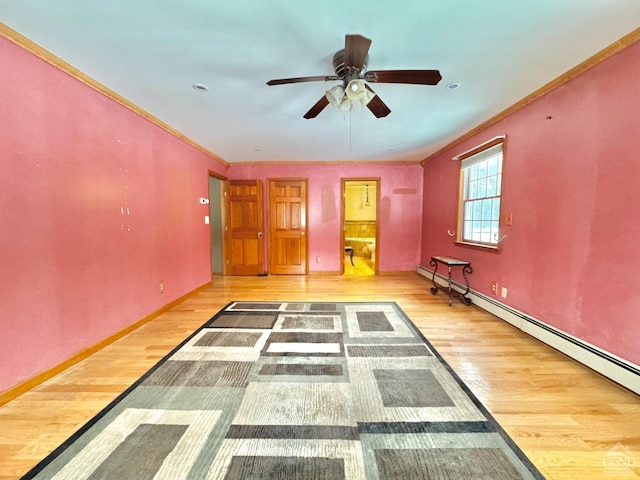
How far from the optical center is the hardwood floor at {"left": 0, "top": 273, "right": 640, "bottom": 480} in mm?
1301

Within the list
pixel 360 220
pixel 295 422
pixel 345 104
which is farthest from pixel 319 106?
pixel 360 220

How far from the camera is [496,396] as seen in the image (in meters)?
1.73

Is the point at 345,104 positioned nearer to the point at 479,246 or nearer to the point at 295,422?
the point at 295,422

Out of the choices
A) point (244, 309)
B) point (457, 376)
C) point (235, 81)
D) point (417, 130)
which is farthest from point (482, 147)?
point (244, 309)

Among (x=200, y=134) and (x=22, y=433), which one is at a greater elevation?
(x=200, y=134)

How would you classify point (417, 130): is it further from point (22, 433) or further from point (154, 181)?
point (22, 433)

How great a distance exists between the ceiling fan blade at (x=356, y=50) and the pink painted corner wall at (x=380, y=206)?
142 inches

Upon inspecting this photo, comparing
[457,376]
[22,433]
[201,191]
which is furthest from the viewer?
[201,191]

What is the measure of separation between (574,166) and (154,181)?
14.3 ft

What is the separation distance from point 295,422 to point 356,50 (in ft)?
7.70

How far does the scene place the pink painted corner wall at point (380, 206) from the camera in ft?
17.6

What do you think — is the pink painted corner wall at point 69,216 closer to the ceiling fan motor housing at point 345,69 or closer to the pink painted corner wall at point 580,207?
the ceiling fan motor housing at point 345,69

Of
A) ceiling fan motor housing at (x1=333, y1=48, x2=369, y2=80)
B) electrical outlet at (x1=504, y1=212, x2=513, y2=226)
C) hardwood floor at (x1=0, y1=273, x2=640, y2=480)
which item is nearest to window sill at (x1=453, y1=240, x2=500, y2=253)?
electrical outlet at (x1=504, y1=212, x2=513, y2=226)

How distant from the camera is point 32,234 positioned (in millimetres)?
1809
